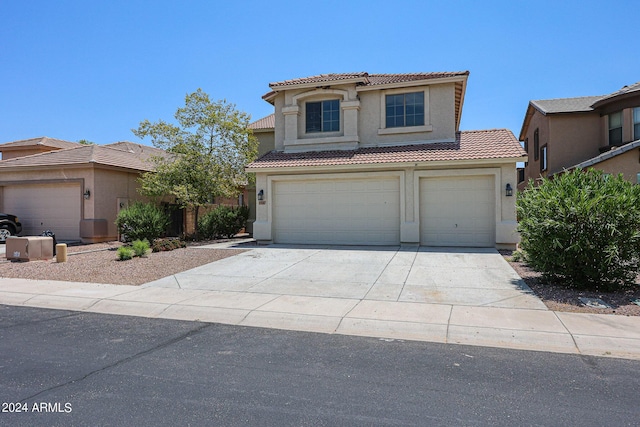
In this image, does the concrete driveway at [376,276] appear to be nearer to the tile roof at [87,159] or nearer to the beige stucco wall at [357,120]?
the beige stucco wall at [357,120]

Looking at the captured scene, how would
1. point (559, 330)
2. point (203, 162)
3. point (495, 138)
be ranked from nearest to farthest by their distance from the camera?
point (559, 330)
point (495, 138)
point (203, 162)

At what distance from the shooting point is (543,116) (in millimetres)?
25547

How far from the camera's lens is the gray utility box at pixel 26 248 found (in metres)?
13.8

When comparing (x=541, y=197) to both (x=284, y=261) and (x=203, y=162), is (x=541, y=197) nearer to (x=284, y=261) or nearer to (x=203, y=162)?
(x=284, y=261)

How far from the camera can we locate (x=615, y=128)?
2269 centimetres

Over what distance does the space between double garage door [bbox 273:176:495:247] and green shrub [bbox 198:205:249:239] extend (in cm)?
467

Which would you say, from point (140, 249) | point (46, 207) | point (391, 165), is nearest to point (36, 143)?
point (46, 207)

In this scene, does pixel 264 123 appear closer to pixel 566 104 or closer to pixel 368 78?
pixel 368 78

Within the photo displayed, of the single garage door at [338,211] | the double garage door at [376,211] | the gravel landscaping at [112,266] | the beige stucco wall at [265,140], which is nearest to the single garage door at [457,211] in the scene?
the double garage door at [376,211]

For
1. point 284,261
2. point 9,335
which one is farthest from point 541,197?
point 9,335

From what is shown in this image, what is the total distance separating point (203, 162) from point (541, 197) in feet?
45.8

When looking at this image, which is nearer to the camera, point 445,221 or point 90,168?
point 445,221

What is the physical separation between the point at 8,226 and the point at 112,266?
412 inches

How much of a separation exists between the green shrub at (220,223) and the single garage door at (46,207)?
18.2 ft
